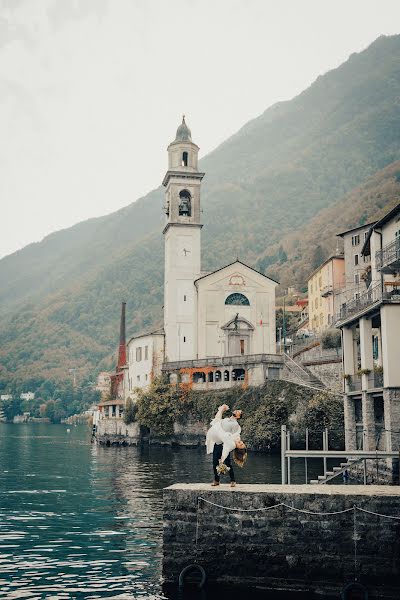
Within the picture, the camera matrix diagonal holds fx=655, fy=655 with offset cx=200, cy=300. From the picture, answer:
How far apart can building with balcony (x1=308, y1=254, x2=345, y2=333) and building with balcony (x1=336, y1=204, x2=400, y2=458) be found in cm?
3537

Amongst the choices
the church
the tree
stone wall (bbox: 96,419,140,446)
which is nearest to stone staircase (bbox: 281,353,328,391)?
the church

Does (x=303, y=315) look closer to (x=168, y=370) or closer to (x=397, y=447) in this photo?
(x=168, y=370)

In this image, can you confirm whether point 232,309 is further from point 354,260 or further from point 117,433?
point 117,433

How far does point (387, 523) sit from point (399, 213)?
23395mm

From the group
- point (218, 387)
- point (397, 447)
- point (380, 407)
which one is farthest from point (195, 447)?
point (397, 447)

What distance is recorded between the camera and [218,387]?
209 feet

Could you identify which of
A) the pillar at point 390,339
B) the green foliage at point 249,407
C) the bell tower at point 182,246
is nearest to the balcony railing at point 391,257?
the pillar at point 390,339

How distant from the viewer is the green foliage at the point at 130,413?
69812 millimetres

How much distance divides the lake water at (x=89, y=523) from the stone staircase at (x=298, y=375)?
10.6 metres

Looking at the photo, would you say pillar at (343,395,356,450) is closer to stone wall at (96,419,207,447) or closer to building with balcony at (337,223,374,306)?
stone wall at (96,419,207,447)

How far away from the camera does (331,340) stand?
59562 millimetres

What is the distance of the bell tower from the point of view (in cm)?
6969

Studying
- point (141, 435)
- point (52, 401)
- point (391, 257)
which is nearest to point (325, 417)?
point (391, 257)

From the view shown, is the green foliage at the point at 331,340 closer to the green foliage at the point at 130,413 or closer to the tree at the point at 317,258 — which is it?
the green foliage at the point at 130,413
